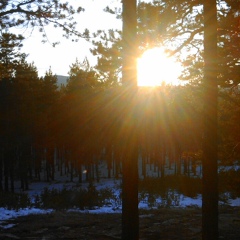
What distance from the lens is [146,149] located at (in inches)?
2079

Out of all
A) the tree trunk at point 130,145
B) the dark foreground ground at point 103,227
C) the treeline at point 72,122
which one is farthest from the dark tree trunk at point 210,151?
the treeline at point 72,122

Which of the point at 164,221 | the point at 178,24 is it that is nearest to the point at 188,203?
the point at 164,221

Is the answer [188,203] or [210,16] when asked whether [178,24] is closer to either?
[210,16]

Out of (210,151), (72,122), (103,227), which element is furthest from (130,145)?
(72,122)

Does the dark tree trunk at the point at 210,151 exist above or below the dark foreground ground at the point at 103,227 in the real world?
above

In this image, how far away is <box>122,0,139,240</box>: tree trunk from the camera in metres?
7.75

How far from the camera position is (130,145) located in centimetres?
780

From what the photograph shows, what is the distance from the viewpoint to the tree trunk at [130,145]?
7746 millimetres

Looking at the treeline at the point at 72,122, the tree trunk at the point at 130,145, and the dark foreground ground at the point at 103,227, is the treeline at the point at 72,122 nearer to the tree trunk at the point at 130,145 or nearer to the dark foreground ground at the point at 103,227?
the dark foreground ground at the point at 103,227

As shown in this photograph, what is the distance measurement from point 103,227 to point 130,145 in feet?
21.2

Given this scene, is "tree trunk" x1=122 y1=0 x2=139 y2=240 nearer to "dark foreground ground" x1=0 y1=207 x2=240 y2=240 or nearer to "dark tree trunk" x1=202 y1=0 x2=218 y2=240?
"dark tree trunk" x1=202 y1=0 x2=218 y2=240

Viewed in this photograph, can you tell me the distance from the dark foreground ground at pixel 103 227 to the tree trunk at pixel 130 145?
3990mm

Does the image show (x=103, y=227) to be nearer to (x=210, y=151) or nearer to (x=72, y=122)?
(x=210, y=151)

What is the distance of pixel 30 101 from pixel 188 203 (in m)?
19.6
